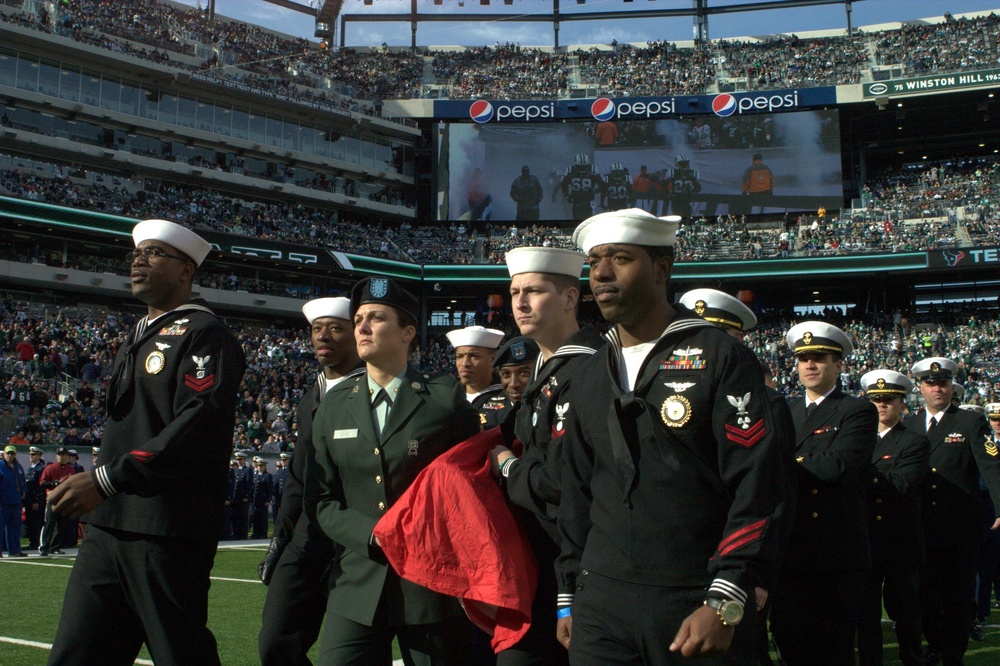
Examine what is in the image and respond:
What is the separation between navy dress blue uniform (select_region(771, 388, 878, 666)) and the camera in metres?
5.25

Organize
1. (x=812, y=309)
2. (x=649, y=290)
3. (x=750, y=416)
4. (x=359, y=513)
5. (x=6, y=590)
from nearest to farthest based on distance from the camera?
(x=750, y=416), (x=649, y=290), (x=359, y=513), (x=6, y=590), (x=812, y=309)

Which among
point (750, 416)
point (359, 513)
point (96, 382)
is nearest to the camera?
point (750, 416)

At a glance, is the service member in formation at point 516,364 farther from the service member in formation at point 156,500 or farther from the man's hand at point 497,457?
the service member in formation at point 156,500

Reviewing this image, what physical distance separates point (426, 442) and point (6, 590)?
8512 millimetres

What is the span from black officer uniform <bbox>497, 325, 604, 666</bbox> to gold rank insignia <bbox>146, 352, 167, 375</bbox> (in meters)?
1.65

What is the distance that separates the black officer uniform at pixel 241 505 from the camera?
68.2 ft

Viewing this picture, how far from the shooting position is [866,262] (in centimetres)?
4619

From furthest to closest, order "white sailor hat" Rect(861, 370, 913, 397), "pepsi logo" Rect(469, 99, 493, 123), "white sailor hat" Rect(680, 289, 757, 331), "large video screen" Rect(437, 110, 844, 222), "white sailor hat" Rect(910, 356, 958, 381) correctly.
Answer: "pepsi logo" Rect(469, 99, 493, 123) < "large video screen" Rect(437, 110, 844, 222) < "white sailor hat" Rect(910, 356, 958, 381) < "white sailor hat" Rect(861, 370, 913, 397) < "white sailor hat" Rect(680, 289, 757, 331)

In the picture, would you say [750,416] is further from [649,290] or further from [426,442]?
[426,442]

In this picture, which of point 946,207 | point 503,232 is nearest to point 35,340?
point 503,232

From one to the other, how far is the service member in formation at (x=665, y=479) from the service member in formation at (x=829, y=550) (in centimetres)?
222

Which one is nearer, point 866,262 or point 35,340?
point 35,340

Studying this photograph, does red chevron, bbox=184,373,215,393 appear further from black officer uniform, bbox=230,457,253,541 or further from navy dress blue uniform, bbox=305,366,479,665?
black officer uniform, bbox=230,457,253,541

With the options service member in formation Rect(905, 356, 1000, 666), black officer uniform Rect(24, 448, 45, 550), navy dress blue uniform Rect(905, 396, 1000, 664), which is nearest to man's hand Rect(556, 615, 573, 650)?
navy dress blue uniform Rect(905, 396, 1000, 664)
